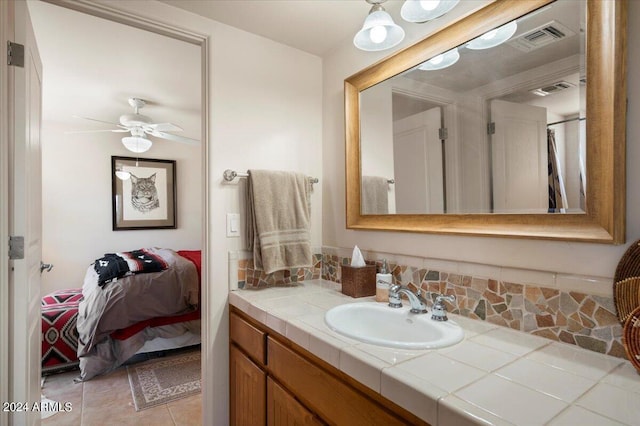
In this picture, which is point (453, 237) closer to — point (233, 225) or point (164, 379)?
point (233, 225)

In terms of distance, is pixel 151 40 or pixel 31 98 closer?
pixel 31 98

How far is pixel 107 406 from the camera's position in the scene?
2.12 m

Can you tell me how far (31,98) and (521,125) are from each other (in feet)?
6.59

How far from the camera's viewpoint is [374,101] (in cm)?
166

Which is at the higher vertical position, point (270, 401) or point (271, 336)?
point (271, 336)

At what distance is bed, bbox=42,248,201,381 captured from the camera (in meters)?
2.49

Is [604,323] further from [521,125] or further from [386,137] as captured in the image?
[386,137]

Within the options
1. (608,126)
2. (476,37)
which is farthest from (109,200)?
(608,126)

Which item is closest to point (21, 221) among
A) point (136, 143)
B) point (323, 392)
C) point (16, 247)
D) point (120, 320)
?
point (16, 247)

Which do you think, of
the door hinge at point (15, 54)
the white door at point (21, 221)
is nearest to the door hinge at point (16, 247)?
the white door at point (21, 221)

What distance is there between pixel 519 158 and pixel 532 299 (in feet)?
1.52

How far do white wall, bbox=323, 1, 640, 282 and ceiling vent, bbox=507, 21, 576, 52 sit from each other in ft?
0.52

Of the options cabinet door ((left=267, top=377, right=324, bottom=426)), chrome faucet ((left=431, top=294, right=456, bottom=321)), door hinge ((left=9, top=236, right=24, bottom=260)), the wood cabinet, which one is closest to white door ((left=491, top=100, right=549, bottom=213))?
chrome faucet ((left=431, top=294, right=456, bottom=321))

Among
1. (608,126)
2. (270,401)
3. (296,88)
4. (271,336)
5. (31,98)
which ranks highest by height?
(296,88)
